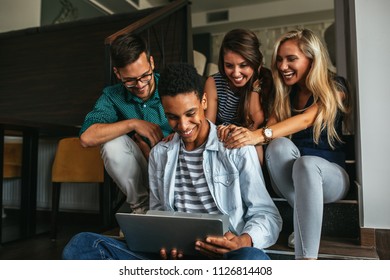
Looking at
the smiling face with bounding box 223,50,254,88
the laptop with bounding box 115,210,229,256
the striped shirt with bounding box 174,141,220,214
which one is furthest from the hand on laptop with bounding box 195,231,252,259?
the smiling face with bounding box 223,50,254,88

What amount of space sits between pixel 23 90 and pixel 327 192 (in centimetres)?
212

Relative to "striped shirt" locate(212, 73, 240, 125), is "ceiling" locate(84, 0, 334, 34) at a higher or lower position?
higher

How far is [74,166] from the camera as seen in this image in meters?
1.71

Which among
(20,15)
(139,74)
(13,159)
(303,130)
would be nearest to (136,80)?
(139,74)

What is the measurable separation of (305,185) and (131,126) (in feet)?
2.02

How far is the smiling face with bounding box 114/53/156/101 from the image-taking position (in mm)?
1229

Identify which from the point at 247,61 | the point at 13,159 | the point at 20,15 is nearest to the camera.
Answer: the point at 247,61

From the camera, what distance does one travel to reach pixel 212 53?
4676 millimetres

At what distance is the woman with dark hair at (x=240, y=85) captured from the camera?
116 centimetres

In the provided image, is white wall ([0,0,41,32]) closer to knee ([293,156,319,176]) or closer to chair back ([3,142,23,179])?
chair back ([3,142,23,179])

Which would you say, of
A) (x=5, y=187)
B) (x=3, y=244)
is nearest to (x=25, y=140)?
(x=3, y=244)

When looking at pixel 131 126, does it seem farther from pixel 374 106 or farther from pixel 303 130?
pixel 374 106

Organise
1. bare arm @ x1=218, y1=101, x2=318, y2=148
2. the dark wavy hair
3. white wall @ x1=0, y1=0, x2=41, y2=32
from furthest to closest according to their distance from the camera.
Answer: white wall @ x1=0, y1=0, x2=41, y2=32 → the dark wavy hair → bare arm @ x1=218, y1=101, x2=318, y2=148

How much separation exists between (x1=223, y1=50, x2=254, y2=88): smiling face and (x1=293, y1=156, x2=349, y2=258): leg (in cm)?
39
